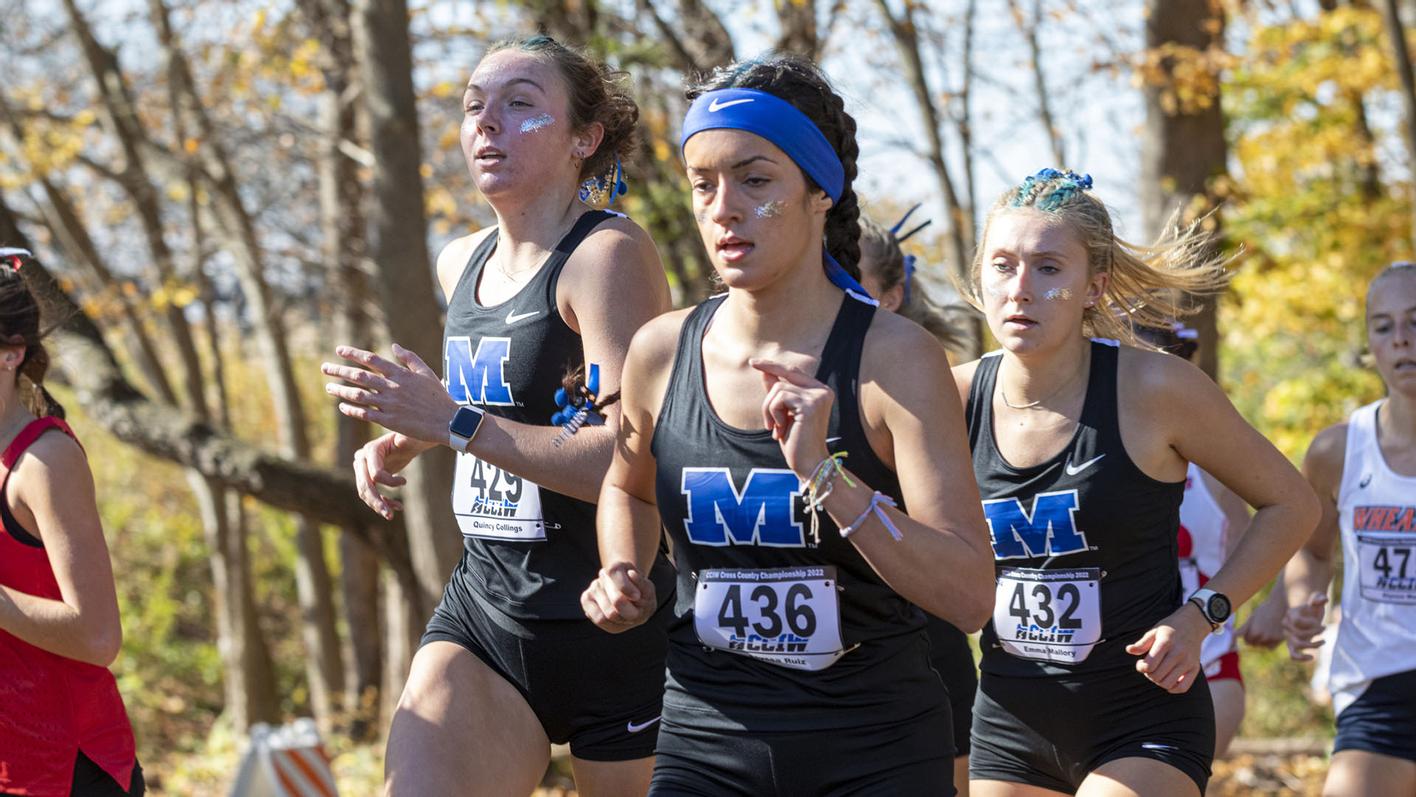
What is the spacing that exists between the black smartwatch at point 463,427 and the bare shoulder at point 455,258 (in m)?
0.73

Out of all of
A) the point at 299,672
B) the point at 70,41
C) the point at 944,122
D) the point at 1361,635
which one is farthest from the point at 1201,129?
the point at 299,672

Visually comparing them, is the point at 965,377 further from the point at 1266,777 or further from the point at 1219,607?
the point at 1266,777

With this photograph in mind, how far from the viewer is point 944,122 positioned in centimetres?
1245

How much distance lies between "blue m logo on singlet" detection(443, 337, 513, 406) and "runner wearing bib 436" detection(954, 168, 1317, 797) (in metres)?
1.12

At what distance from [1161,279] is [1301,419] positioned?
9.56 meters

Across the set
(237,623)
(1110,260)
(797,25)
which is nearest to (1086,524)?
(1110,260)

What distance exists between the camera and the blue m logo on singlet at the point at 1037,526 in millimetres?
3480

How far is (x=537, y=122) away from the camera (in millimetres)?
3619

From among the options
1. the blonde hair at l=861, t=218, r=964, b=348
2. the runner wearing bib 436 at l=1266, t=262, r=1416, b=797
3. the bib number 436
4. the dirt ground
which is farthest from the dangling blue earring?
the dirt ground

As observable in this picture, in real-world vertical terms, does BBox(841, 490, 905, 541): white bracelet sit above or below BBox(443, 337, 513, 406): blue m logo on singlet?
below

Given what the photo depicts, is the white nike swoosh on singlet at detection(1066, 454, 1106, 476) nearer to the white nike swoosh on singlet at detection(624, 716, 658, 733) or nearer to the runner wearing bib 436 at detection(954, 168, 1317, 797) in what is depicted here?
the runner wearing bib 436 at detection(954, 168, 1317, 797)

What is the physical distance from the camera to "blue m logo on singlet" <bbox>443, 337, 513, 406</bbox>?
3.44m

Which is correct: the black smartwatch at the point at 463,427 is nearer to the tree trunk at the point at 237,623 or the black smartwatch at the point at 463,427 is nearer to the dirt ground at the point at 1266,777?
the dirt ground at the point at 1266,777

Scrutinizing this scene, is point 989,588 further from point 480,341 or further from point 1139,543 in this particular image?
point 480,341
